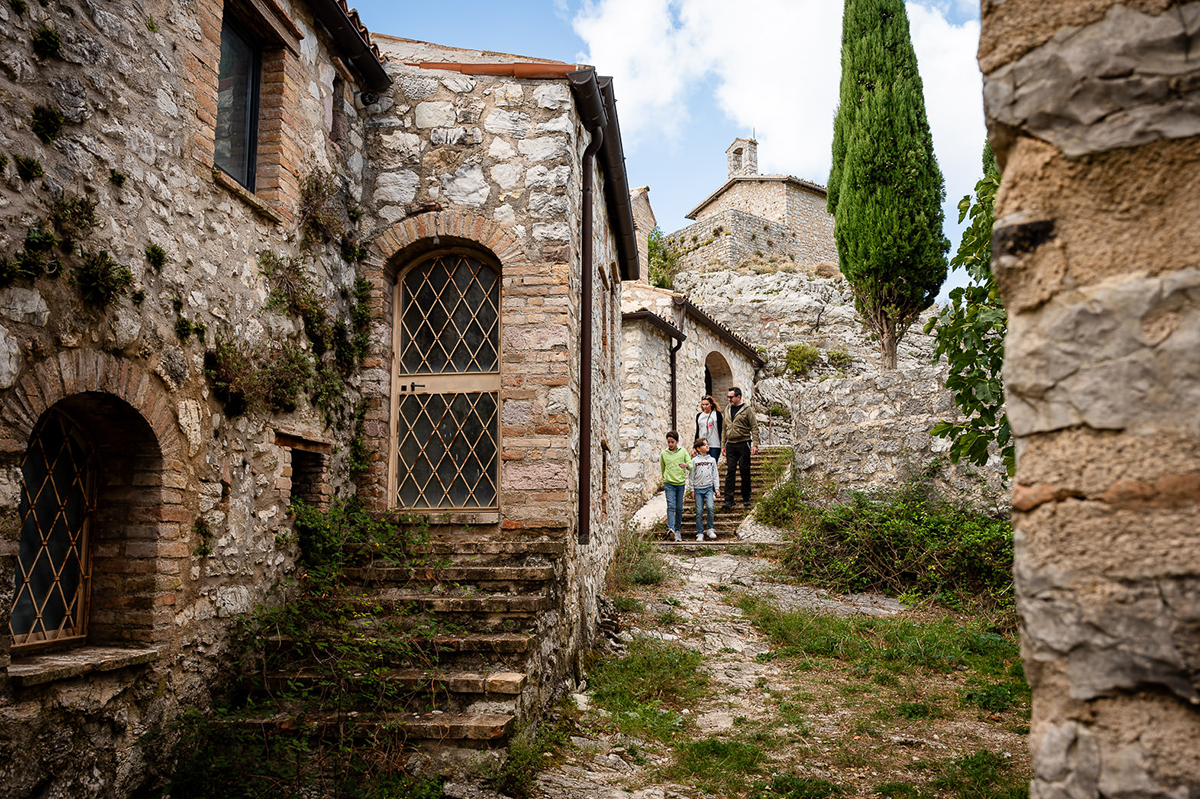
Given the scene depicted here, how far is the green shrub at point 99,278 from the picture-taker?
136 inches

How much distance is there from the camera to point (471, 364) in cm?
618

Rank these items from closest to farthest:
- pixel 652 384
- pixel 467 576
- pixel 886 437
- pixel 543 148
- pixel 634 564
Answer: pixel 467 576
pixel 543 148
pixel 634 564
pixel 886 437
pixel 652 384

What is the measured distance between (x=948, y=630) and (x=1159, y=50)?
6452 millimetres

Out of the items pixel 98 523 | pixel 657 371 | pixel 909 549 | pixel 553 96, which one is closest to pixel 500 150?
pixel 553 96

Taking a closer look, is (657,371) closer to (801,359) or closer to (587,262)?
(587,262)

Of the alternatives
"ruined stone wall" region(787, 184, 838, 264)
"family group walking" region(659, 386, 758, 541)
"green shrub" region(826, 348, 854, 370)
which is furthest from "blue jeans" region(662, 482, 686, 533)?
"ruined stone wall" region(787, 184, 838, 264)

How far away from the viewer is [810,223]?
30.1 metres

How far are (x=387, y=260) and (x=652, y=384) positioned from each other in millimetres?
8231

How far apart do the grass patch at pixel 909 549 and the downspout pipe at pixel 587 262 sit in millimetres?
3500

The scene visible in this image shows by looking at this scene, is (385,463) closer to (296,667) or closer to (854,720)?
(296,667)

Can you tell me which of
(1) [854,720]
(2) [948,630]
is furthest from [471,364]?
(2) [948,630]

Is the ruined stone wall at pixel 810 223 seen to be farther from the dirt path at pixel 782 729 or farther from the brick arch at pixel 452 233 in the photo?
the brick arch at pixel 452 233

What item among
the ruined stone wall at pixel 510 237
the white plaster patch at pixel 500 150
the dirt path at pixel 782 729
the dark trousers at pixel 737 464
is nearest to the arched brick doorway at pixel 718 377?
the dark trousers at pixel 737 464

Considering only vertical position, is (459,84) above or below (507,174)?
above
